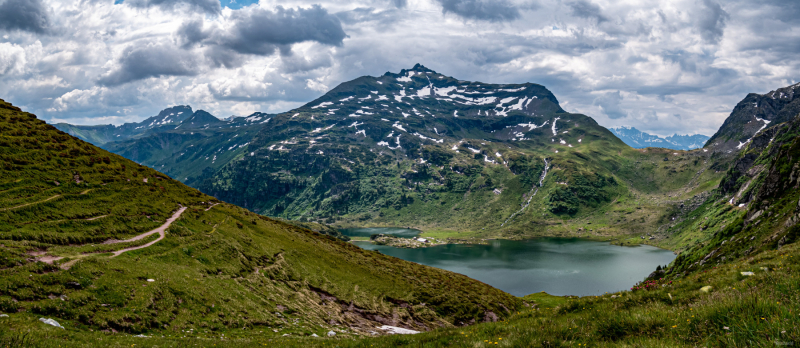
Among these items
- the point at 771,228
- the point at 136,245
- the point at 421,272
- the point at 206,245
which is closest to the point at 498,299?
the point at 421,272

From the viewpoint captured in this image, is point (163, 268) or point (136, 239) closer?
point (163, 268)

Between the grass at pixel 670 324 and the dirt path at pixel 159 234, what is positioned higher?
the grass at pixel 670 324

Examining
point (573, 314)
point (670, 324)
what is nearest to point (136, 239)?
point (573, 314)

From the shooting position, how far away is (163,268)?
114 ft

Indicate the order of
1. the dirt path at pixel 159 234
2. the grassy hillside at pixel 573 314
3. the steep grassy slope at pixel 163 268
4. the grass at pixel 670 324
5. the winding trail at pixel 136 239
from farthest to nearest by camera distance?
the dirt path at pixel 159 234, the winding trail at pixel 136 239, the steep grassy slope at pixel 163 268, the grassy hillside at pixel 573 314, the grass at pixel 670 324

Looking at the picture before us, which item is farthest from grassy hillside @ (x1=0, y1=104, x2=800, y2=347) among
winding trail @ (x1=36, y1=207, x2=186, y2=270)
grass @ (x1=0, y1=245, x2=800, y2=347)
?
winding trail @ (x1=36, y1=207, x2=186, y2=270)

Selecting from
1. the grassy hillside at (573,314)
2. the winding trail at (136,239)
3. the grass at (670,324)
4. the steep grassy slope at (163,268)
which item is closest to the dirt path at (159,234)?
the winding trail at (136,239)

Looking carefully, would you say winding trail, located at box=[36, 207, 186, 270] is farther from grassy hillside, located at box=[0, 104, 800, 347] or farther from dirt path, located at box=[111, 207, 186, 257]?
grassy hillside, located at box=[0, 104, 800, 347]

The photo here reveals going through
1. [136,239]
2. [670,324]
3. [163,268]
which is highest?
[670,324]

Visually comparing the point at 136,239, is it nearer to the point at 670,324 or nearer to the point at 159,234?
the point at 159,234

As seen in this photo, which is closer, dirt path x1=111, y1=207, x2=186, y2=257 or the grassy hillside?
the grassy hillside

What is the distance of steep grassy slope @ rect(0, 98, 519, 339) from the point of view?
968 inches

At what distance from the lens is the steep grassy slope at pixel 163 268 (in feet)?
80.6

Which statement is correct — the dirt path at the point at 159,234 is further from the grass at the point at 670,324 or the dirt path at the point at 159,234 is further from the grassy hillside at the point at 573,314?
the grass at the point at 670,324
